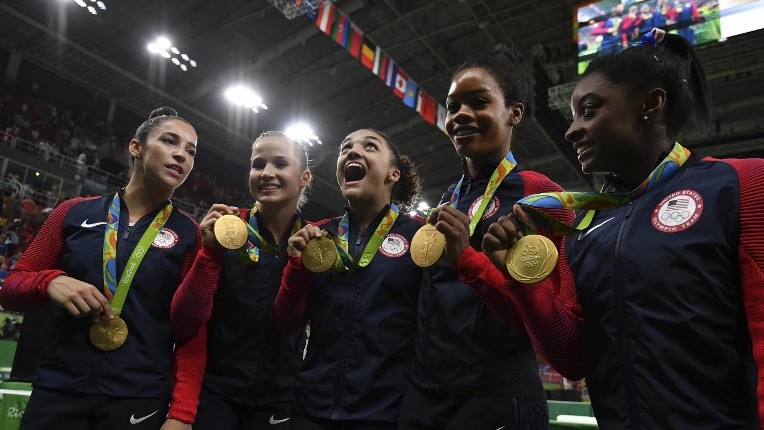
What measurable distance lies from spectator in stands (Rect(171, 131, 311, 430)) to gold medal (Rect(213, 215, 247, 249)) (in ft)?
0.17

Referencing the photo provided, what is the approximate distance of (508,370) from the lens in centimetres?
168

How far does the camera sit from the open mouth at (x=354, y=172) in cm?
246

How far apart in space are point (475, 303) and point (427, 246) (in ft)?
0.80

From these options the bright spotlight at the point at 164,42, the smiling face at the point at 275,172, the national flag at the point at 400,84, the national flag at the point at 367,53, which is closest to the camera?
the smiling face at the point at 275,172

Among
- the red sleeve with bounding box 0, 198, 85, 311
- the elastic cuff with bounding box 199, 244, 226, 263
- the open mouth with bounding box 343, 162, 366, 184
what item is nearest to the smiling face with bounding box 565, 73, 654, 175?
the open mouth with bounding box 343, 162, 366, 184

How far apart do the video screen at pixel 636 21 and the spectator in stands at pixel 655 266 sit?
6930 millimetres

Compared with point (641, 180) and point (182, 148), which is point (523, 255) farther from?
point (182, 148)

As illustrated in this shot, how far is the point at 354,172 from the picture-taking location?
97.1 inches

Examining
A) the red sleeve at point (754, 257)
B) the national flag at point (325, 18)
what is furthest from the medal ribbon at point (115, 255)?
the national flag at point (325, 18)

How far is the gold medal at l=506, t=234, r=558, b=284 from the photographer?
4.38 ft

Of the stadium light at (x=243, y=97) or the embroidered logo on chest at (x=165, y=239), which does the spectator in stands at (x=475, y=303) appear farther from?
the stadium light at (x=243, y=97)

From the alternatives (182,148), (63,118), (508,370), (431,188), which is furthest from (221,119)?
(508,370)

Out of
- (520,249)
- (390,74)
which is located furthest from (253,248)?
(390,74)

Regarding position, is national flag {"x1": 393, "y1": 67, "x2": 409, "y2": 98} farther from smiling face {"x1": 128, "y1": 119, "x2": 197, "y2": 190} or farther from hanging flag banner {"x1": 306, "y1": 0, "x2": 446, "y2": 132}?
smiling face {"x1": 128, "y1": 119, "x2": 197, "y2": 190}
